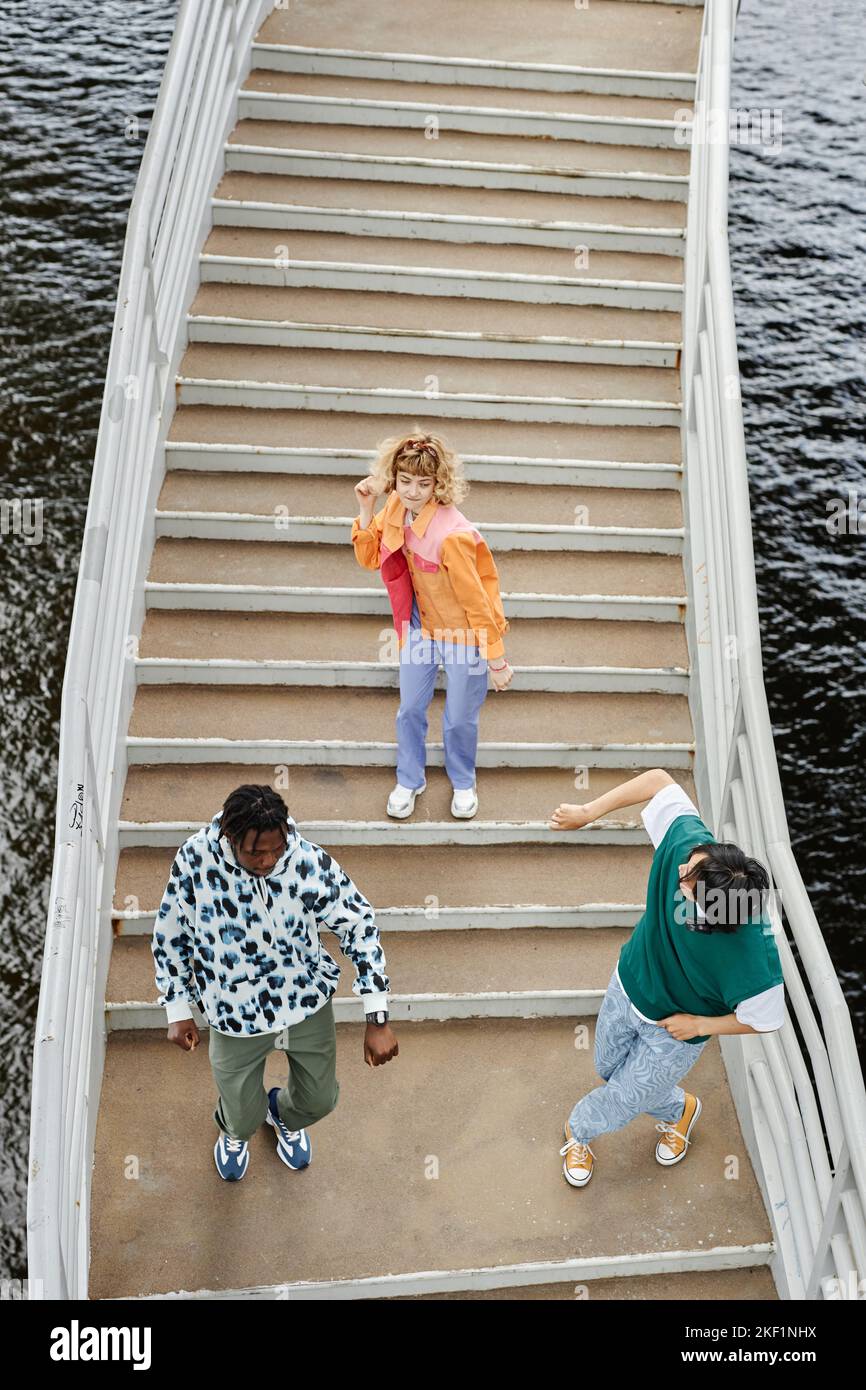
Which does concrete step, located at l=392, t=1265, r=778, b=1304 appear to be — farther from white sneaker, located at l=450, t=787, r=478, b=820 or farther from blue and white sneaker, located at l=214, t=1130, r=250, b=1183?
white sneaker, located at l=450, t=787, r=478, b=820

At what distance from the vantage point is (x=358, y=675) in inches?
221

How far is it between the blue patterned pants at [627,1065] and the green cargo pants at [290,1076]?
837mm

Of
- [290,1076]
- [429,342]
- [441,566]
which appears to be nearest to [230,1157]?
[290,1076]

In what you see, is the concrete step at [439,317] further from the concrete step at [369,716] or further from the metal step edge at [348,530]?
the concrete step at [369,716]

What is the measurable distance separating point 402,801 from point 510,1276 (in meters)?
1.77

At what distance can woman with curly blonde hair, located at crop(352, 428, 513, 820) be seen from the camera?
171 inches

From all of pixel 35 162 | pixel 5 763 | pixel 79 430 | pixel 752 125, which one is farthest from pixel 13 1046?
pixel 752 125

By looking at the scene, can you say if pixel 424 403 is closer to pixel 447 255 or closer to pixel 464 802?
pixel 447 255

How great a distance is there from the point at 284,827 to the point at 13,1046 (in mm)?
4617

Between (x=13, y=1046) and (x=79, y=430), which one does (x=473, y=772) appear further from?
(x=79, y=430)

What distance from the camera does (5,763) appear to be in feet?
27.5

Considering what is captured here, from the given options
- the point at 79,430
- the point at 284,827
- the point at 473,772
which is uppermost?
the point at 79,430

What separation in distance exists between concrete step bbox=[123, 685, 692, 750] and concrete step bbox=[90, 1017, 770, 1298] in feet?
4.10

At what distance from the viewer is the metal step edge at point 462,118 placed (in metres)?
7.03
